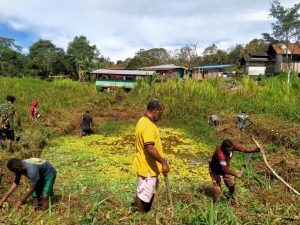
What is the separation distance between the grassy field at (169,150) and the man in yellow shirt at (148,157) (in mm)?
219

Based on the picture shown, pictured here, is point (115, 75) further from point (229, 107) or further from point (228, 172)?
point (228, 172)

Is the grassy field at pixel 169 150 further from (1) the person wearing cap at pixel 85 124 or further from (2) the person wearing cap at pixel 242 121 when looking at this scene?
(1) the person wearing cap at pixel 85 124

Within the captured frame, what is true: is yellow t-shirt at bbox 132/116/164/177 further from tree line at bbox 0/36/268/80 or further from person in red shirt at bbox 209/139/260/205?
tree line at bbox 0/36/268/80

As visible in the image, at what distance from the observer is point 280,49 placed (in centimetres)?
3139

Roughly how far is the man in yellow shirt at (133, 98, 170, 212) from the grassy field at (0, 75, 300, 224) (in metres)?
0.22

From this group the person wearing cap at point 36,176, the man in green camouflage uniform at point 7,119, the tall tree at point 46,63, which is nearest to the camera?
the person wearing cap at point 36,176

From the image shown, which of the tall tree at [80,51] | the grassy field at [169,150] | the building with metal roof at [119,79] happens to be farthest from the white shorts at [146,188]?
the tall tree at [80,51]

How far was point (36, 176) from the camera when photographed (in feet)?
12.6

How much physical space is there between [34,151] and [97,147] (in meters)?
1.82

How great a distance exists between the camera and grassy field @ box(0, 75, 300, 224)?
10.4 ft

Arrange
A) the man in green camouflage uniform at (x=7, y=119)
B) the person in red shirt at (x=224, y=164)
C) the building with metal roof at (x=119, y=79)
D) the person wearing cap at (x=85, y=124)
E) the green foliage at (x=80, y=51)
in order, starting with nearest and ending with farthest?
the person in red shirt at (x=224, y=164) → the man in green camouflage uniform at (x=7, y=119) → the person wearing cap at (x=85, y=124) → the building with metal roof at (x=119, y=79) → the green foliage at (x=80, y=51)

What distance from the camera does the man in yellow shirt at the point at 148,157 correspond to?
3.33 m

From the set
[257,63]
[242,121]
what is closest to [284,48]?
[257,63]

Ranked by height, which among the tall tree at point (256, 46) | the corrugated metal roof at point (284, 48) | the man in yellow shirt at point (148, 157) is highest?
the tall tree at point (256, 46)
